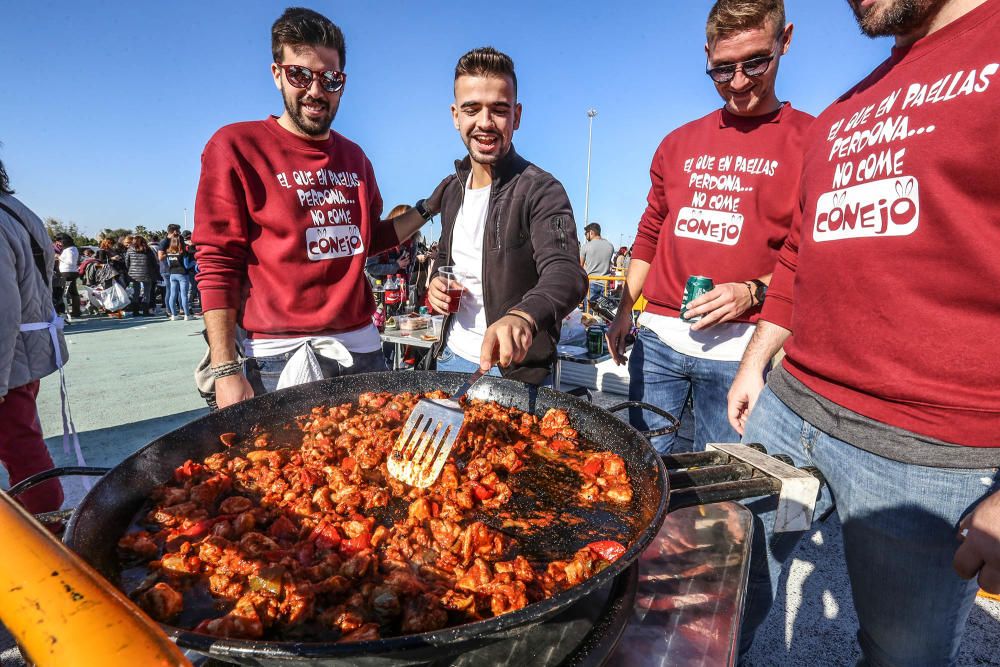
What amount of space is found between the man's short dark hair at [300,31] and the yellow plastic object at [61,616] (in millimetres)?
3170

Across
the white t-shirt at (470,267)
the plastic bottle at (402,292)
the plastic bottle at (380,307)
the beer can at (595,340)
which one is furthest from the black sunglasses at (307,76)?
the plastic bottle at (402,292)

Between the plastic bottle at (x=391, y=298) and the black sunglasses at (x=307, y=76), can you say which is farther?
the plastic bottle at (x=391, y=298)

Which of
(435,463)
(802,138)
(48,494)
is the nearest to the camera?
(435,463)

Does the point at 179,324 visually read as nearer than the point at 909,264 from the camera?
No

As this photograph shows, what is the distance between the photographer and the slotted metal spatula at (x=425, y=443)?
2.01 meters

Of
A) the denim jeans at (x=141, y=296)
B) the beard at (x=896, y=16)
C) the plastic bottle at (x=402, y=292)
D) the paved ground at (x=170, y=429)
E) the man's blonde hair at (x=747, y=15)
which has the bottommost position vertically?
the paved ground at (x=170, y=429)

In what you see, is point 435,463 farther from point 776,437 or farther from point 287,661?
point 776,437

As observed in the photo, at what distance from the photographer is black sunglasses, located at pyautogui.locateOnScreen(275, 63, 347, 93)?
288cm

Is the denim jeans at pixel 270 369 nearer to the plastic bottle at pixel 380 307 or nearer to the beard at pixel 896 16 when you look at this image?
the beard at pixel 896 16

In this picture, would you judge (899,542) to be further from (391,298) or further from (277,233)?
(391,298)

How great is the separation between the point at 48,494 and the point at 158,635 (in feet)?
13.4

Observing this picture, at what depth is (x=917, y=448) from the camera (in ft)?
5.18

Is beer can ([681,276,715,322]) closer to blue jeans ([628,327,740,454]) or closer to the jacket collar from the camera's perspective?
blue jeans ([628,327,740,454])

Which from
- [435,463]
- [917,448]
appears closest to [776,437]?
[917,448]
